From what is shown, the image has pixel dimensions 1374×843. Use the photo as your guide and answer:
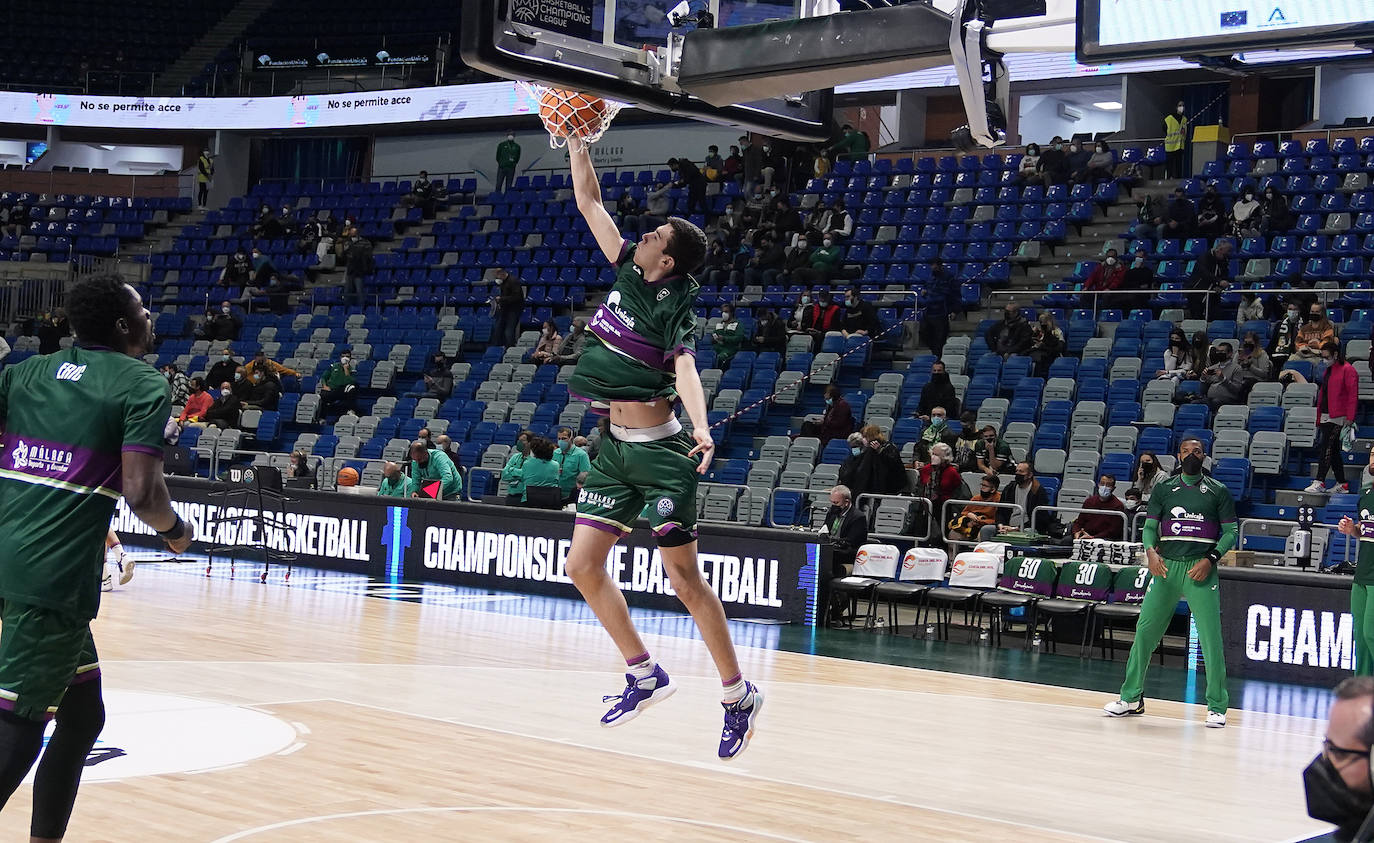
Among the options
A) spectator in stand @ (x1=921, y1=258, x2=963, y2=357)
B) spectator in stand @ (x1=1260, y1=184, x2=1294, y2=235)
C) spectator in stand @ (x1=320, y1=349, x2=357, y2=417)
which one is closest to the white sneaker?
spectator in stand @ (x1=921, y1=258, x2=963, y2=357)

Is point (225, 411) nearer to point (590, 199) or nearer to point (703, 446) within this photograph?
point (590, 199)

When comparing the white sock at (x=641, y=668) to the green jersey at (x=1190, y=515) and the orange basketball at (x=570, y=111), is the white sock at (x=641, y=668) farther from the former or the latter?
the green jersey at (x=1190, y=515)

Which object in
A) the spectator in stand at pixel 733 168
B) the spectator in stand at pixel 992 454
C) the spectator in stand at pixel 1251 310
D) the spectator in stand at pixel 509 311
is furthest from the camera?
the spectator in stand at pixel 733 168

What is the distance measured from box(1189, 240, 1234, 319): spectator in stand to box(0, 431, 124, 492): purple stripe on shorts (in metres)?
16.0

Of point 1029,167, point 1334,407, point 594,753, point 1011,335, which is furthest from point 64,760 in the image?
point 1029,167

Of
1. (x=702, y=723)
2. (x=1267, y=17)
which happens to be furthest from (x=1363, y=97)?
(x=1267, y=17)

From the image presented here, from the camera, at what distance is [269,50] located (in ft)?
119

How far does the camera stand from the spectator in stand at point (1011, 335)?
18.7m

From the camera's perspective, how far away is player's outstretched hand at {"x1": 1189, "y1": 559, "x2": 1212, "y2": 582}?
10.2 m

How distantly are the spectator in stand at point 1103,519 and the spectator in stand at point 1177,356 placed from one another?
109 inches

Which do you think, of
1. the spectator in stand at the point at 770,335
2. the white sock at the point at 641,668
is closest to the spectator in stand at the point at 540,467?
the spectator in stand at the point at 770,335

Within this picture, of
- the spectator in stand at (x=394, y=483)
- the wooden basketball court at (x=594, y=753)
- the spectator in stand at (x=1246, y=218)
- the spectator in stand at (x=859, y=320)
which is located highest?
the spectator in stand at (x=1246, y=218)

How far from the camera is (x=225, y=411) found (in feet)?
76.4

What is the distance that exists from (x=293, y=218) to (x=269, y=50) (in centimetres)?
600
